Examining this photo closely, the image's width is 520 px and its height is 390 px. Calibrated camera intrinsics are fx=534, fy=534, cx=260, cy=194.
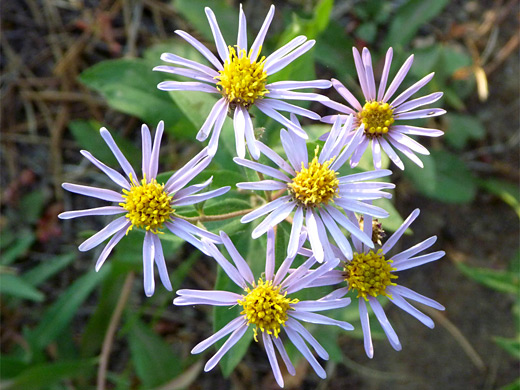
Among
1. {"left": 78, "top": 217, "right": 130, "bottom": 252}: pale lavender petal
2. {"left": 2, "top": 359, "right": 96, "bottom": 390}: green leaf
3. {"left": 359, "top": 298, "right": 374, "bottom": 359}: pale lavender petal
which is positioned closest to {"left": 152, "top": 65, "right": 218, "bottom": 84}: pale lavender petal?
{"left": 78, "top": 217, "right": 130, "bottom": 252}: pale lavender petal

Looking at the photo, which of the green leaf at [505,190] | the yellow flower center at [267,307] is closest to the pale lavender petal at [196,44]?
the yellow flower center at [267,307]

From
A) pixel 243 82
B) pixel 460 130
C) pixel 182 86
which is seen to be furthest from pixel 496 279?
pixel 182 86

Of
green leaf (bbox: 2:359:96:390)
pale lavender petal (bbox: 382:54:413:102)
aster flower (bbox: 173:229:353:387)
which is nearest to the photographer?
aster flower (bbox: 173:229:353:387)

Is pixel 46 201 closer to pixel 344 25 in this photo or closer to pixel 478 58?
pixel 344 25

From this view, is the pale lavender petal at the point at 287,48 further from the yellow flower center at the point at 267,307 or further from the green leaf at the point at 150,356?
the green leaf at the point at 150,356

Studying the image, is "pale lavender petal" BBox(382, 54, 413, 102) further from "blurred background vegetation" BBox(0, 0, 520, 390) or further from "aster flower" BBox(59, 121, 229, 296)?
"blurred background vegetation" BBox(0, 0, 520, 390)

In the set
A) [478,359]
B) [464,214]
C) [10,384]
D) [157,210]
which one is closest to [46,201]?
[10,384]
